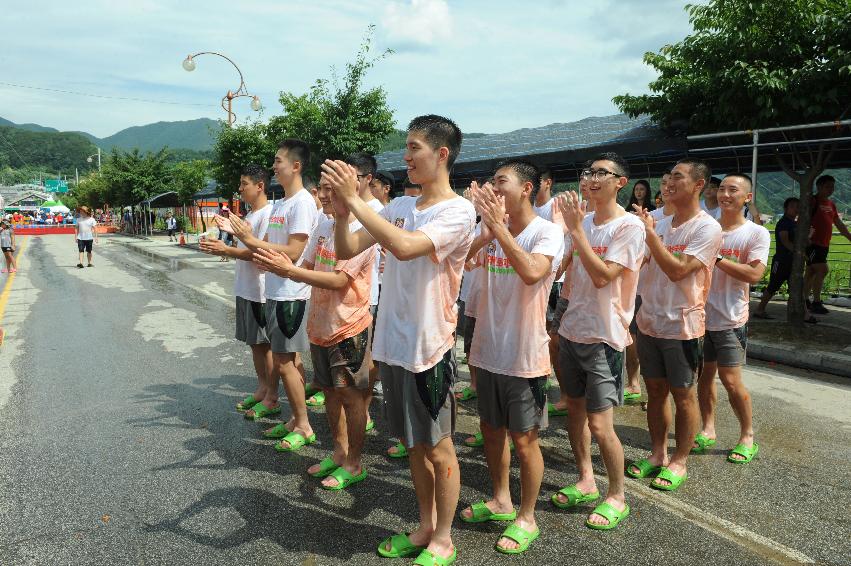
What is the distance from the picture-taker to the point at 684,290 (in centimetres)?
375

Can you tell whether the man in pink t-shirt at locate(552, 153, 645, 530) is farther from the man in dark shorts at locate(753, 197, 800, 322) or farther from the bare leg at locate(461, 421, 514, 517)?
the man in dark shorts at locate(753, 197, 800, 322)

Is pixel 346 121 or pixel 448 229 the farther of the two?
pixel 346 121

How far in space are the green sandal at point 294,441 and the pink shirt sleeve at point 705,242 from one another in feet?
9.45

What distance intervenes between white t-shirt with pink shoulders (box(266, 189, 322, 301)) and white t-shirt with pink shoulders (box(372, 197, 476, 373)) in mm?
1577

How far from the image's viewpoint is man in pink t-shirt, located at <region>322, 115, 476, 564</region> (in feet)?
8.82

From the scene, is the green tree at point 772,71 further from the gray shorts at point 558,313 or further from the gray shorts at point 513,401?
the gray shorts at point 513,401

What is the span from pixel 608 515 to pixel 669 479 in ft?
2.28

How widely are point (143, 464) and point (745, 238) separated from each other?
444 cm

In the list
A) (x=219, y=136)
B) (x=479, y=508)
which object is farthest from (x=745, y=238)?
(x=219, y=136)

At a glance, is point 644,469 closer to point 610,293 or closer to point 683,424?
point 683,424

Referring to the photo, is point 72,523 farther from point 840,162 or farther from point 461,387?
point 840,162

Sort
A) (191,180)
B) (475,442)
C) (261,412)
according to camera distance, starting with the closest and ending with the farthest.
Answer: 1. (475,442)
2. (261,412)
3. (191,180)

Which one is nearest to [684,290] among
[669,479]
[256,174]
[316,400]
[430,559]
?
[669,479]

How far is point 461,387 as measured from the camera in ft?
19.0
